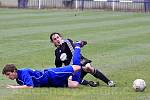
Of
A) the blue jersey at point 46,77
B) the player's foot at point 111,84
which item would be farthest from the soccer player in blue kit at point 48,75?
the player's foot at point 111,84

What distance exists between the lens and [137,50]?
679 inches

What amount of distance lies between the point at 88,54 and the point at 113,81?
4.83 meters

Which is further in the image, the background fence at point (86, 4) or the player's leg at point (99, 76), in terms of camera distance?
the background fence at point (86, 4)

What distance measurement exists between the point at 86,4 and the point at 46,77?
3857 cm

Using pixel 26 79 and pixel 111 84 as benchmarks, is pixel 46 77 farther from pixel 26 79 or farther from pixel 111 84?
Answer: pixel 111 84

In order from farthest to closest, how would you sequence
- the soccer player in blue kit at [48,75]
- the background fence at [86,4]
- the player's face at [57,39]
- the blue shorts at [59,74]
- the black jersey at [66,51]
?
the background fence at [86,4] < the black jersey at [66,51] < the player's face at [57,39] < the blue shorts at [59,74] < the soccer player in blue kit at [48,75]

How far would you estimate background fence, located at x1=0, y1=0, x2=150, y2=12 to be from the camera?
4588 centimetres

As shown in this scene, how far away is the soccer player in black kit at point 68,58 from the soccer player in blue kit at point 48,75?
272mm

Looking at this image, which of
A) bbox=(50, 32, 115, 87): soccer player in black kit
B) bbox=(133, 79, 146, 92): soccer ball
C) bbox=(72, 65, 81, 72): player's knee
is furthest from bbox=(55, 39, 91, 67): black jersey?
bbox=(133, 79, 146, 92): soccer ball

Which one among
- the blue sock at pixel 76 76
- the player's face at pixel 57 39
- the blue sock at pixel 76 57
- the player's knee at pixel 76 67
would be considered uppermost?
the player's face at pixel 57 39

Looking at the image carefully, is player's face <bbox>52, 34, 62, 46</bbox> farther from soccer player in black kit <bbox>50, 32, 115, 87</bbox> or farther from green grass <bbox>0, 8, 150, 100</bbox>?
green grass <bbox>0, 8, 150, 100</bbox>

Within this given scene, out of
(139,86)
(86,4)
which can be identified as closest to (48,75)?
(139,86)

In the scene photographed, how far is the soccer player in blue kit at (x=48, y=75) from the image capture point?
1021 centimetres

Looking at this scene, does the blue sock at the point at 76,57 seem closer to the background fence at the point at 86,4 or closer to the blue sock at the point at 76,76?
the blue sock at the point at 76,76
